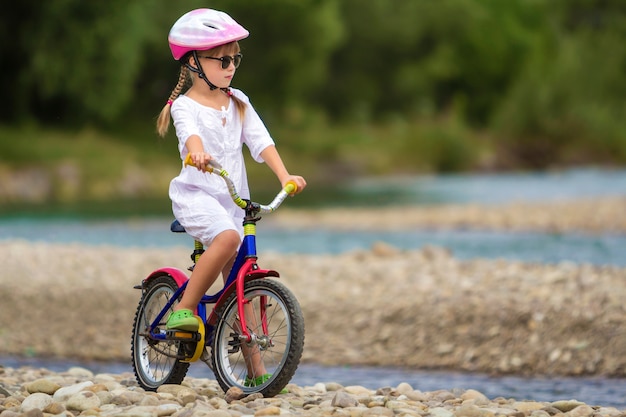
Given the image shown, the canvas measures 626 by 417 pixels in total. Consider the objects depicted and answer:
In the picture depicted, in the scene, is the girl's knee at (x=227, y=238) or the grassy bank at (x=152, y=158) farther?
the grassy bank at (x=152, y=158)

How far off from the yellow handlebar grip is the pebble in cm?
110

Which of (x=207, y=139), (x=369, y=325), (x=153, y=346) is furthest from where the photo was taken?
(x=369, y=325)

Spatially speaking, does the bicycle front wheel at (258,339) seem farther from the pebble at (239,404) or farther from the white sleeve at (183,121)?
the white sleeve at (183,121)

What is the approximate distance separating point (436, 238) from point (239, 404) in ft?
53.7

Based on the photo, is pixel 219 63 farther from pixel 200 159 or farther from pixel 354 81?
pixel 354 81

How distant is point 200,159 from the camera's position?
5758 millimetres

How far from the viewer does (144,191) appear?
130ft

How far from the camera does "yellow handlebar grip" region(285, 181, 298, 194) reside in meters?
6.01

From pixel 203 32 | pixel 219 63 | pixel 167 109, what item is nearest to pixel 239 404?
pixel 167 109

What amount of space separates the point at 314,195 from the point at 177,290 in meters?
32.0

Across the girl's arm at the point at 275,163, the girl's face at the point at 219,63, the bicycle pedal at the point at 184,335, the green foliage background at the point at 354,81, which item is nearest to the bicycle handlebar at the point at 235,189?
the girl's arm at the point at 275,163

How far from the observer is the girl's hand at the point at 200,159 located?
5758 mm

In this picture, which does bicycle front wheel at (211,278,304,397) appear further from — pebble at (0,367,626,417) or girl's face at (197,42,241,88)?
girl's face at (197,42,241,88)

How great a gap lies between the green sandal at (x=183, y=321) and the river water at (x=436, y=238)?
3.05m
